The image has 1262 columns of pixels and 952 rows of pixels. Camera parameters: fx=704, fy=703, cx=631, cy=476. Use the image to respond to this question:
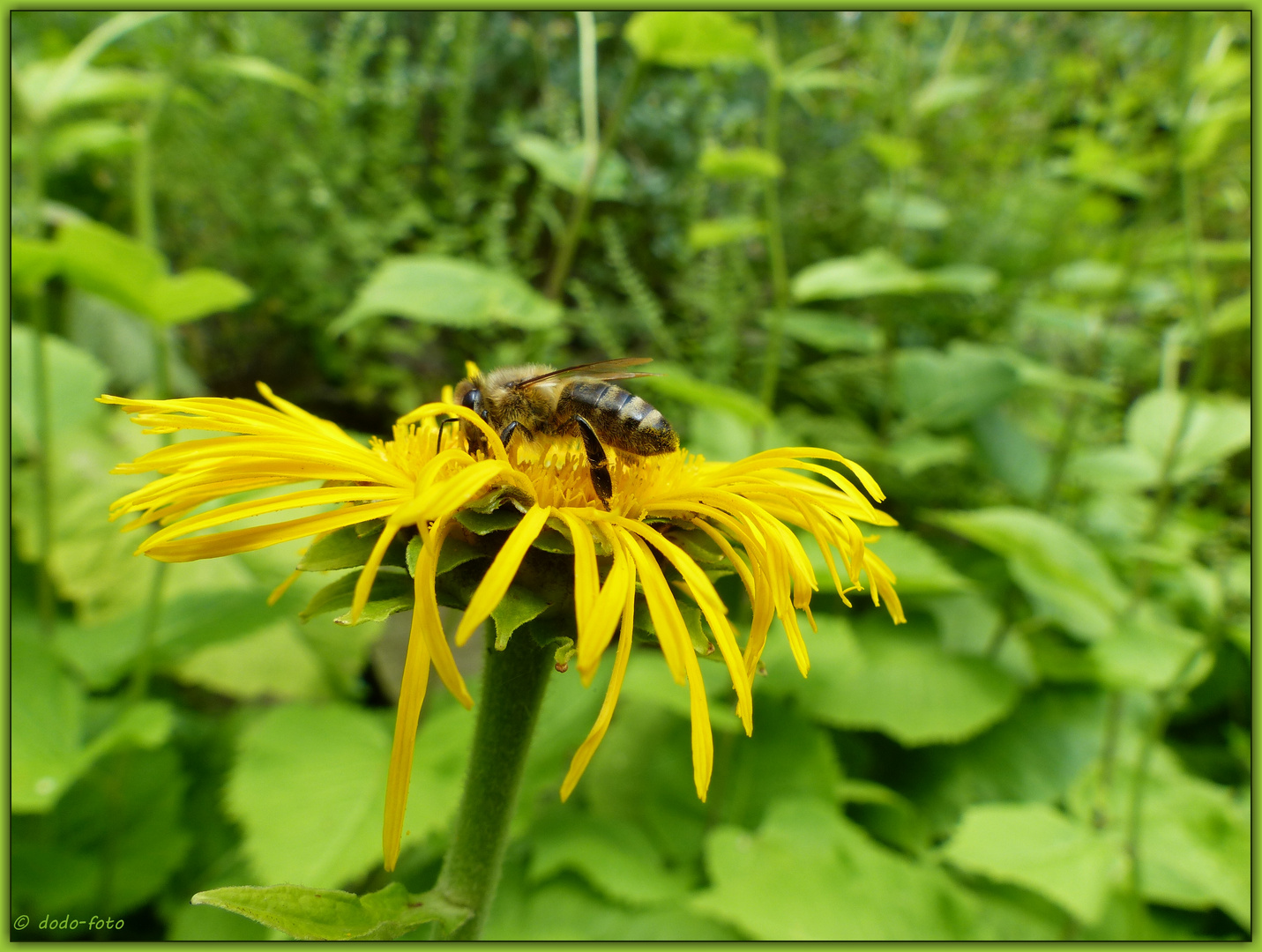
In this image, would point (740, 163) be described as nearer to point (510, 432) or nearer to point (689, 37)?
point (689, 37)

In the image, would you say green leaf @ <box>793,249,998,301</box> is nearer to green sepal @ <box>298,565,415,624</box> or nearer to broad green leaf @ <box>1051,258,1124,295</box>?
broad green leaf @ <box>1051,258,1124,295</box>

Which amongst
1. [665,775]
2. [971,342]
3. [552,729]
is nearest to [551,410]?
[552,729]

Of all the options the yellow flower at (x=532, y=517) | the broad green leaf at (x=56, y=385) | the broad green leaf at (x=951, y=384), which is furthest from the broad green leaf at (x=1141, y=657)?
the broad green leaf at (x=56, y=385)

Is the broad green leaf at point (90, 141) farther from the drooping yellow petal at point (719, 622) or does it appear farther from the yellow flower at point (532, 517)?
the drooping yellow petal at point (719, 622)

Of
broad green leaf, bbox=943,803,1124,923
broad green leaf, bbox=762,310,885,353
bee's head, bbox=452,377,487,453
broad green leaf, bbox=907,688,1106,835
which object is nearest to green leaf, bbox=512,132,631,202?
broad green leaf, bbox=762,310,885,353

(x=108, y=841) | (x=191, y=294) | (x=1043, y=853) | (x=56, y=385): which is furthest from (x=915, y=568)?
(x=56, y=385)
